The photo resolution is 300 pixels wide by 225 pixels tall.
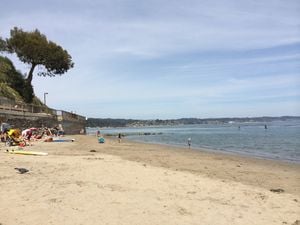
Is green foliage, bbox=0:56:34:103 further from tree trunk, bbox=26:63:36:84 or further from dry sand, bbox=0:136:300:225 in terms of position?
dry sand, bbox=0:136:300:225

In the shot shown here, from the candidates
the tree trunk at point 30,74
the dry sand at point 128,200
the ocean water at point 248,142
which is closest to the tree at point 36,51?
the tree trunk at point 30,74

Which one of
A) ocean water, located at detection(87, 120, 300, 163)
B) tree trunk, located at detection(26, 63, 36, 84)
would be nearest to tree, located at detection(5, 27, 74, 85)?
tree trunk, located at detection(26, 63, 36, 84)

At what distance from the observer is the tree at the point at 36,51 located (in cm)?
5125

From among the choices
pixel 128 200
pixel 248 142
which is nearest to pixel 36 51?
pixel 248 142

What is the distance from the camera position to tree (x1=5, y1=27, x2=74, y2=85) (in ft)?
168

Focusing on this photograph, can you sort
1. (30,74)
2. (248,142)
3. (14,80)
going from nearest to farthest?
(248,142) → (14,80) → (30,74)

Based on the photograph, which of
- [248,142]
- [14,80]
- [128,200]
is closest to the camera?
[128,200]

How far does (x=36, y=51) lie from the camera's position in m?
51.7

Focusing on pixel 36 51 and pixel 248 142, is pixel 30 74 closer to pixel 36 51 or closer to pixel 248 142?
pixel 36 51

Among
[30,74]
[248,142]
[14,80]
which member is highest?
[30,74]

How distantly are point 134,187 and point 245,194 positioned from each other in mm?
2776

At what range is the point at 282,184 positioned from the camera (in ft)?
45.2

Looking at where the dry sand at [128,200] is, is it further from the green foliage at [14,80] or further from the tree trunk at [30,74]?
the tree trunk at [30,74]

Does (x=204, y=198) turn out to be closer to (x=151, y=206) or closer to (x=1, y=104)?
(x=151, y=206)
